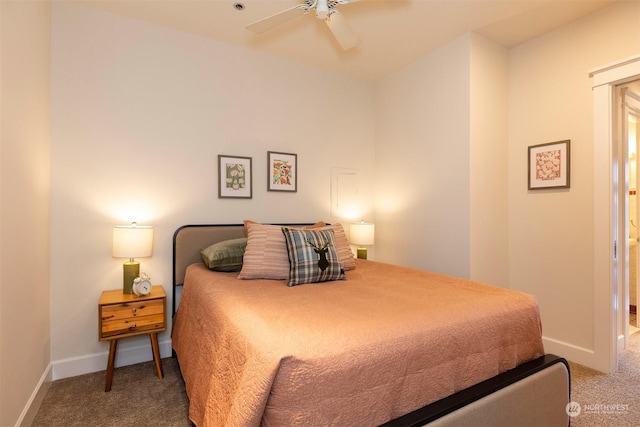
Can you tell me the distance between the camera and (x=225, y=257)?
2.40m

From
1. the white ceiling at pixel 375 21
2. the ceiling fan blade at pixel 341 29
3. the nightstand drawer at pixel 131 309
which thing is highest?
the white ceiling at pixel 375 21

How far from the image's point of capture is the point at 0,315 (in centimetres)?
150

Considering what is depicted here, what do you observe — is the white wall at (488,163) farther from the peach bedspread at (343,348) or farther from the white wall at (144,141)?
the white wall at (144,141)

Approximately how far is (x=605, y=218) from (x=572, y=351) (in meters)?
1.12

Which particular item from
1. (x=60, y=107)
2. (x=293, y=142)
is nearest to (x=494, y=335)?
(x=293, y=142)

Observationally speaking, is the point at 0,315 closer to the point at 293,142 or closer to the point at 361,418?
the point at 361,418

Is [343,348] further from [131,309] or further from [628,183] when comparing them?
[628,183]

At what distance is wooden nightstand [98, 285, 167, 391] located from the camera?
2131 mm

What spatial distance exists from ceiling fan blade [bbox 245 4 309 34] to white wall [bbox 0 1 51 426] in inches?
50.3

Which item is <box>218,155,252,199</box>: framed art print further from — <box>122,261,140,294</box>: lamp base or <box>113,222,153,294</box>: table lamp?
<box>122,261,140,294</box>: lamp base

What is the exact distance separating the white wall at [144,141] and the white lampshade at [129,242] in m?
0.29

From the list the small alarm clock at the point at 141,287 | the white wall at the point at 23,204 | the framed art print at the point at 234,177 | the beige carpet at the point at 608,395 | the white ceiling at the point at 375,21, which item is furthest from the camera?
the framed art print at the point at 234,177

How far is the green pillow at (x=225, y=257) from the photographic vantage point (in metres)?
2.39
